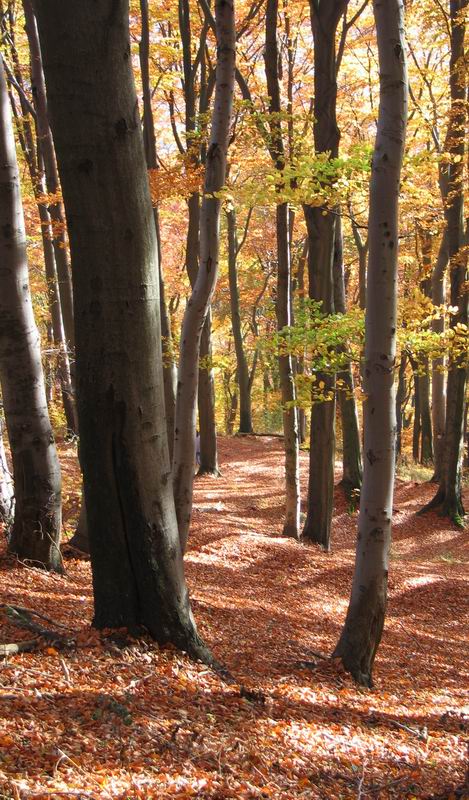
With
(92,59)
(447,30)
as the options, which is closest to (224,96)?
(92,59)

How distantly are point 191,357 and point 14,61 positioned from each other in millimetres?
11229

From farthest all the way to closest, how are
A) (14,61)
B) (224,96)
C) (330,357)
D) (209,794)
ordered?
(14,61) < (330,357) < (224,96) < (209,794)

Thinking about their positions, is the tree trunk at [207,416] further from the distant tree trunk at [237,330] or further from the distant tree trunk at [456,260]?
the distant tree trunk at [237,330]

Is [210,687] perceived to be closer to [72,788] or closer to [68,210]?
[72,788]

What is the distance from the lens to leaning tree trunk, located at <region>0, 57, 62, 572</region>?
5129mm

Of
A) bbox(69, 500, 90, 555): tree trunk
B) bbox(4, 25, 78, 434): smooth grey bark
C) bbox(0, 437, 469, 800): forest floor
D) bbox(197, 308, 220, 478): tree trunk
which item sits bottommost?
bbox(0, 437, 469, 800): forest floor

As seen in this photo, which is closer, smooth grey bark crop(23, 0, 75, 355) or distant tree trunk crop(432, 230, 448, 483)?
smooth grey bark crop(23, 0, 75, 355)

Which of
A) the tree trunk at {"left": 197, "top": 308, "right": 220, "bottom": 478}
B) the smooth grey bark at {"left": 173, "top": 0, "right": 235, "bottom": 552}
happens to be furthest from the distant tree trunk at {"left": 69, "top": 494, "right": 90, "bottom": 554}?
the tree trunk at {"left": 197, "top": 308, "right": 220, "bottom": 478}

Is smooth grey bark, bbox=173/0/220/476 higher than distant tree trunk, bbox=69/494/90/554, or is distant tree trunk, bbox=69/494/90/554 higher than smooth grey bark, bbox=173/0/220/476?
smooth grey bark, bbox=173/0/220/476

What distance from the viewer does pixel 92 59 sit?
3307 millimetres

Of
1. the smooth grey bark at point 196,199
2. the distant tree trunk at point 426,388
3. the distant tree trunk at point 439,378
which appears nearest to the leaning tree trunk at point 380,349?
the smooth grey bark at point 196,199

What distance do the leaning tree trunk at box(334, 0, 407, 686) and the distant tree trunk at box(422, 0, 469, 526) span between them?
581cm

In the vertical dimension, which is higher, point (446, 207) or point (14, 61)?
point (14, 61)

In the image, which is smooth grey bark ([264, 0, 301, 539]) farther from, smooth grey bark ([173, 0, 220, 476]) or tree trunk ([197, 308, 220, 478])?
tree trunk ([197, 308, 220, 478])
